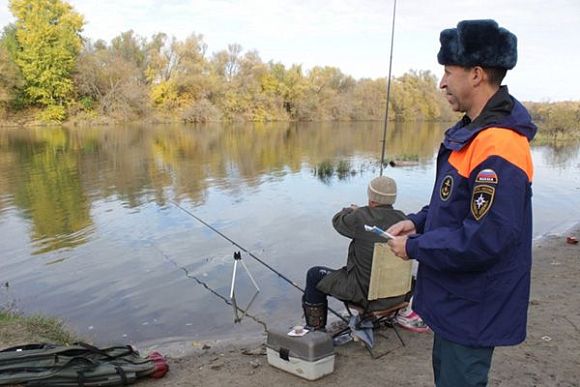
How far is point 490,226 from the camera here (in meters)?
1.58

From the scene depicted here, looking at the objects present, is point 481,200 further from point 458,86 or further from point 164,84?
point 164,84

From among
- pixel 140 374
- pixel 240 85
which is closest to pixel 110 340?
pixel 140 374

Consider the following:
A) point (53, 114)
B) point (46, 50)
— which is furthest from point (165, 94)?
point (53, 114)

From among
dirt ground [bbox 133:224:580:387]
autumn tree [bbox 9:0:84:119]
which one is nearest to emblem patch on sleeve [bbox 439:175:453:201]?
dirt ground [bbox 133:224:580:387]

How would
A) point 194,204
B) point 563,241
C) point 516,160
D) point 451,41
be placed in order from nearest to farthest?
1. point 516,160
2. point 451,41
3. point 563,241
4. point 194,204

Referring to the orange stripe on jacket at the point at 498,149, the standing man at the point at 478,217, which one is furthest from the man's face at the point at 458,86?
the orange stripe on jacket at the point at 498,149

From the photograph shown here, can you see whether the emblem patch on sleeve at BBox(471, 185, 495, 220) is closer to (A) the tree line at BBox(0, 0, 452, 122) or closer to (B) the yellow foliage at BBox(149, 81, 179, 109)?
(A) the tree line at BBox(0, 0, 452, 122)

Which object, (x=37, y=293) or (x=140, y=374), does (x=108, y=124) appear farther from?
(x=140, y=374)

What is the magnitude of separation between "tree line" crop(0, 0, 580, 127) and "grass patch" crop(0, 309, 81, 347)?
36541 millimetres

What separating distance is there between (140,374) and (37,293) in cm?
340

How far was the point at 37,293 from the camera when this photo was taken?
6219mm

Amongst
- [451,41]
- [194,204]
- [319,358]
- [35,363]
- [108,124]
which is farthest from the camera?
[108,124]

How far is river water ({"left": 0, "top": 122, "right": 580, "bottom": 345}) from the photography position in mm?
5754

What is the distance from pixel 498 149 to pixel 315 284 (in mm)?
2649
